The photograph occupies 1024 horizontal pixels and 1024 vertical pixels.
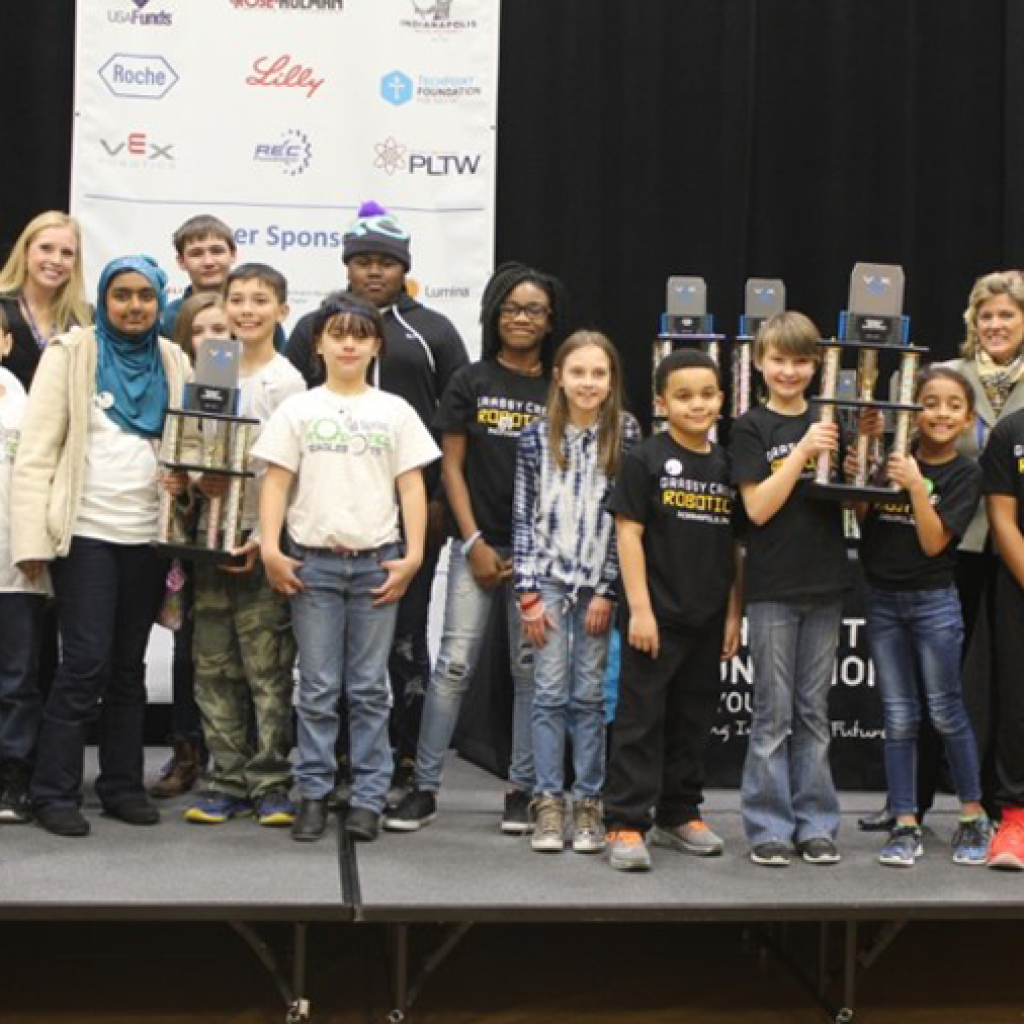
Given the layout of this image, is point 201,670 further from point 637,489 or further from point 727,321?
point 727,321

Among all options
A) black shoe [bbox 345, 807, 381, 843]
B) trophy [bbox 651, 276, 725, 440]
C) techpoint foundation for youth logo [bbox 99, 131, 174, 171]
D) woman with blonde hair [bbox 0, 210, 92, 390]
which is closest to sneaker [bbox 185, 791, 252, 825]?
black shoe [bbox 345, 807, 381, 843]

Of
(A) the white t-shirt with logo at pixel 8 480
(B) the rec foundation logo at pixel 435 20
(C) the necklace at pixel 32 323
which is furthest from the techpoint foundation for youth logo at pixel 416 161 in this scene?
(A) the white t-shirt with logo at pixel 8 480

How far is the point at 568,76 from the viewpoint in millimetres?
5629

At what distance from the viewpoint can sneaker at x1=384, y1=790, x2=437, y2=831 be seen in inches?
158

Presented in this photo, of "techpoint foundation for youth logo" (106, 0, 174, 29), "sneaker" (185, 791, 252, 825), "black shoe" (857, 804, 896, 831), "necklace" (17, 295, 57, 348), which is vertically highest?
"techpoint foundation for youth logo" (106, 0, 174, 29)

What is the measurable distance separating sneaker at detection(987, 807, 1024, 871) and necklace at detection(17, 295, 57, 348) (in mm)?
2639

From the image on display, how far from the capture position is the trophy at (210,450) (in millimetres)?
3775

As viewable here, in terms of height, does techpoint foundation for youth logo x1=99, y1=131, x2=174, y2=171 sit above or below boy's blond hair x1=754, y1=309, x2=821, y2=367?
above

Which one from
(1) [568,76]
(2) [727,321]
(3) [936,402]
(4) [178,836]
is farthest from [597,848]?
(1) [568,76]

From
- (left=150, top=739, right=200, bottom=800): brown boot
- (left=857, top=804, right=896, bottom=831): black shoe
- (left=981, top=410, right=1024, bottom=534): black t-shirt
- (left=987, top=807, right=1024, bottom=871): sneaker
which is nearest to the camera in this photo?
(left=987, top=807, right=1024, bottom=871): sneaker

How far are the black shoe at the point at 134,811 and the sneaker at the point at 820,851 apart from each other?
5.19ft

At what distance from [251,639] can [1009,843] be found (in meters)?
1.88

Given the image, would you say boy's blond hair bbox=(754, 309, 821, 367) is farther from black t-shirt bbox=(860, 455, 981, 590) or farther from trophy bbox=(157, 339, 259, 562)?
trophy bbox=(157, 339, 259, 562)

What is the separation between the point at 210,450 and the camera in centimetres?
382
